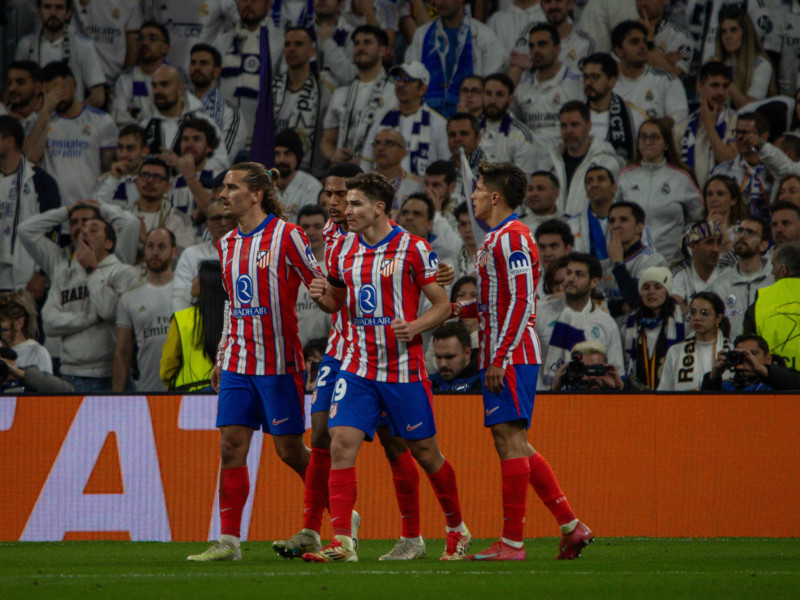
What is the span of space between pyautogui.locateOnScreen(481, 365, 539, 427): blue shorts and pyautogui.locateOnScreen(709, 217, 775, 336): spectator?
476cm

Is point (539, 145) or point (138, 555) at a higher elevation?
point (539, 145)

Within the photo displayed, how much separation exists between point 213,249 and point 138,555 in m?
4.30

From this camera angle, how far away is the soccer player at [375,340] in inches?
230

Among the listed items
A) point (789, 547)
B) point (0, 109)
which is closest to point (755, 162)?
point (789, 547)

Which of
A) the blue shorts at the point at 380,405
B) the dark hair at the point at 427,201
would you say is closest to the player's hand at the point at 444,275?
the blue shorts at the point at 380,405

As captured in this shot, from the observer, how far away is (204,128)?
12.0 metres

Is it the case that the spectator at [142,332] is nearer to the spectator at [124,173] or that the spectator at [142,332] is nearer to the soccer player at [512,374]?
the spectator at [124,173]

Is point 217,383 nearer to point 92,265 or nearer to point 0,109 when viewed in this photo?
point 92,265

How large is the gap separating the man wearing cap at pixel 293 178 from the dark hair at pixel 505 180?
570 centimetres

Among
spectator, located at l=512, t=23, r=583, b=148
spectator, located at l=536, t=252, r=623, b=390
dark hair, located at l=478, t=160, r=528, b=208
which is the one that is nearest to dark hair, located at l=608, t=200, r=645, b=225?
spectator, located at l=536, t=252, r=623, b=390

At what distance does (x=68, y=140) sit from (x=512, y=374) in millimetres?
8249

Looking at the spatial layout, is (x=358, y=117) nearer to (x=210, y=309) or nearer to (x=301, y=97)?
(x=301, y=97)

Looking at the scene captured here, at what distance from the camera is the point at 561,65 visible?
12.4 metres

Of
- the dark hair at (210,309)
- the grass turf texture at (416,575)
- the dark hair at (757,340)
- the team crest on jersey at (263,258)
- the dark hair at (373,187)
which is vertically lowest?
the grass turf texture at (416,575)
